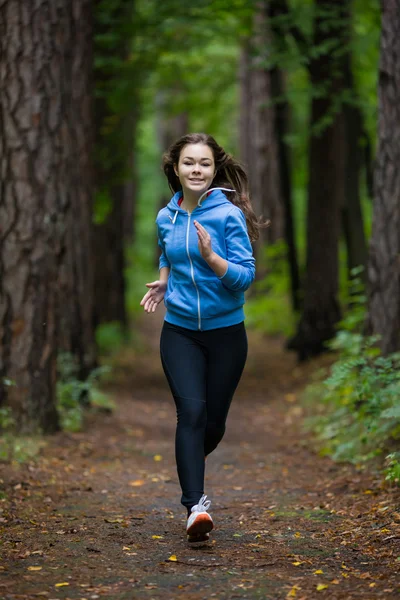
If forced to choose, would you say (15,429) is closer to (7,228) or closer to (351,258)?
(7,228)

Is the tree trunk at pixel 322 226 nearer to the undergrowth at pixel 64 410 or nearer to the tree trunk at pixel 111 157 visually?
the tree trunk at pixel 111 157

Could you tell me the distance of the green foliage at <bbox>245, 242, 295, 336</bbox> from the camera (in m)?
20.1

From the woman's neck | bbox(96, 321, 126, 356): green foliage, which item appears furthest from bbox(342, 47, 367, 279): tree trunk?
the woman's neck

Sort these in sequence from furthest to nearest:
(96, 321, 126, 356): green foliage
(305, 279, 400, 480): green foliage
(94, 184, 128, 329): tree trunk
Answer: (94, 184, 128, 329): tree trunk, (96, 321, 126, 356): green foliage, (305, 279, 400, 480): green foliage

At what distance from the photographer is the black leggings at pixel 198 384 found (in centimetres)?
476

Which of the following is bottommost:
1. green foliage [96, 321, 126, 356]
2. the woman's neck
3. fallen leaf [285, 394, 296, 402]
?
fallen leaf [285, 394, 296, 402]

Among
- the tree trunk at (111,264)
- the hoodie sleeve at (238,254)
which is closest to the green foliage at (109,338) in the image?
the tree trunk at (111,264)

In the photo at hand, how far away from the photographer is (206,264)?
487 cm

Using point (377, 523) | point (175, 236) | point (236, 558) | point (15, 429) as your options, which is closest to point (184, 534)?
point (236, 558)

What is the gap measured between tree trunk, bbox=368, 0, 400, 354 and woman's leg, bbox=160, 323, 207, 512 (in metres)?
3.43

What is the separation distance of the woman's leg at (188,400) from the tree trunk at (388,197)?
11.2 feet

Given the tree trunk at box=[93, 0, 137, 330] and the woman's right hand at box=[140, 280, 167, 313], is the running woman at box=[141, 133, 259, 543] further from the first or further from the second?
the tree trunk at box=[93, 0, 137, 330]

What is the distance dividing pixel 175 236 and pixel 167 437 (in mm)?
5298

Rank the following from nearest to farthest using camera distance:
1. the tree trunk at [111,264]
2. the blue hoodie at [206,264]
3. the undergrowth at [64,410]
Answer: the blue hoodie at [206,264], the undergrowth at [64,410], the tree trunk at [111,264]
